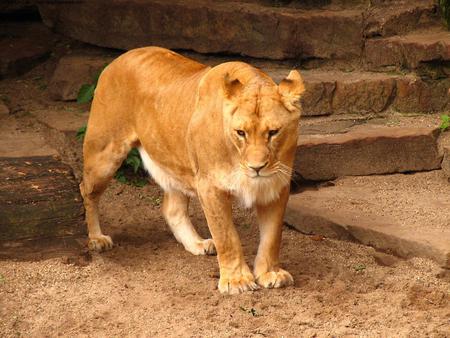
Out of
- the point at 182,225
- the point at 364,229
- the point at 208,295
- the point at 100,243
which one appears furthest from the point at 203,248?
the point at 364,229

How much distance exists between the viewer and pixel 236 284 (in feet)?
17.2

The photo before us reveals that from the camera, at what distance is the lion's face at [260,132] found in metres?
4.80

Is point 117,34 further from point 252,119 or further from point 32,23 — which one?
point 252,119

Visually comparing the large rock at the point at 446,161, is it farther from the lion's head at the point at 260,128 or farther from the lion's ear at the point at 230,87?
the lion's ear at the point at 230,87

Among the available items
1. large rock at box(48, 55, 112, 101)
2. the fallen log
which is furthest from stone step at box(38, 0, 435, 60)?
the fallen log

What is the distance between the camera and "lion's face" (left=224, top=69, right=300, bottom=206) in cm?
480

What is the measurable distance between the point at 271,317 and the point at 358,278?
802 millimetres

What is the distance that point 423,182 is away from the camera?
6938 mm

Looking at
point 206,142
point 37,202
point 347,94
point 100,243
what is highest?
point 206,142

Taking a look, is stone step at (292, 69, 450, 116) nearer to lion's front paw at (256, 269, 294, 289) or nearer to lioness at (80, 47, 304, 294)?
lioness at (80, 47, 304, 294)

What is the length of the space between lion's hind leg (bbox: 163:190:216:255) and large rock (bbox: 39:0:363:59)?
209 cm

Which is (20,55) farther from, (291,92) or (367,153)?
(291,92)

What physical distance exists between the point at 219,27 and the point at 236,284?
329 centimetres

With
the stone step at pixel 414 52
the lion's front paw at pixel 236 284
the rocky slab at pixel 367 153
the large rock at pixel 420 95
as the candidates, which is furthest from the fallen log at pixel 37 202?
the stone step at pixel 414 52
